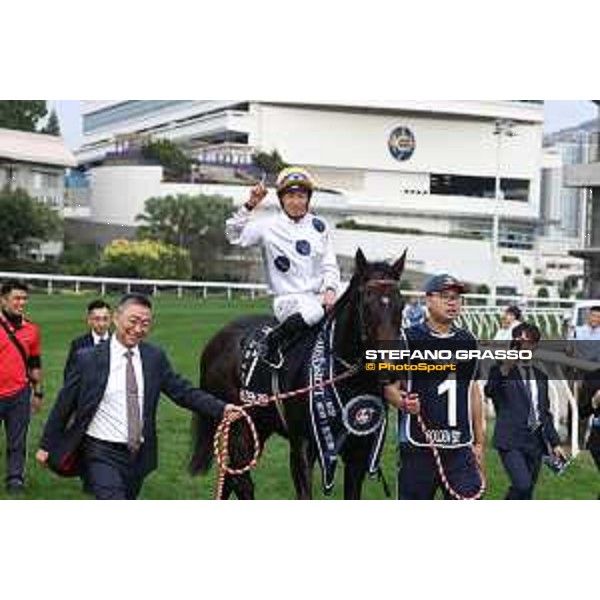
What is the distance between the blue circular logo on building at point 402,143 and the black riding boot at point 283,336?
1457mm

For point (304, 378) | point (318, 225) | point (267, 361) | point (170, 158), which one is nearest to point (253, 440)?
point (267, 361)

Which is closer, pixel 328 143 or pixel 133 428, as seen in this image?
pixel 133 428

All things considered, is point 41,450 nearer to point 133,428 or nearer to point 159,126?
point 133,428

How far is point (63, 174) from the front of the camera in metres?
7.52

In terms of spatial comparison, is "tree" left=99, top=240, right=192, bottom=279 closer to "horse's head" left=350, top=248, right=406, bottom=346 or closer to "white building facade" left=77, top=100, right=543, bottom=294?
"white building facade" left=77, top=100, right=543, bottom=294

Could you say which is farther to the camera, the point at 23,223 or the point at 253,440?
the point at 23,223

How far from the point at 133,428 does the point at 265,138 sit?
89.8 inches

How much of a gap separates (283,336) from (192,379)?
2.61ft

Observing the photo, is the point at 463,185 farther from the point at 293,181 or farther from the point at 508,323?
the point at 293,181

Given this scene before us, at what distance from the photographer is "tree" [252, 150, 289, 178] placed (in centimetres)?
712

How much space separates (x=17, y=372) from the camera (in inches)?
279

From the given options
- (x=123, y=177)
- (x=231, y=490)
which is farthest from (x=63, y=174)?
(x=231, y=490)

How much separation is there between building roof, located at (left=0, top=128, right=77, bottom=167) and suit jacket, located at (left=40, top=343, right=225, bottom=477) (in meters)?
2.11

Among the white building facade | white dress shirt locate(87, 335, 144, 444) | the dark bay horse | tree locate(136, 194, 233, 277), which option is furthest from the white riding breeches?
white dress shirt locate(87, 335, 144, 444)
